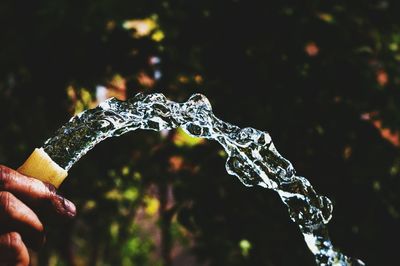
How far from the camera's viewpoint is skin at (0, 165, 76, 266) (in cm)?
96

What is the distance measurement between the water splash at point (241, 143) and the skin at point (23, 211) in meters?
0.41

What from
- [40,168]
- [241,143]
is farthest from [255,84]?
[40,168]

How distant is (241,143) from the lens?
1758 millimetres

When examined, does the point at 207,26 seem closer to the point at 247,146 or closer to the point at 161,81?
the point at 161,81

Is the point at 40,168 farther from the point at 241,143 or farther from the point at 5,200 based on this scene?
the point at 241,143

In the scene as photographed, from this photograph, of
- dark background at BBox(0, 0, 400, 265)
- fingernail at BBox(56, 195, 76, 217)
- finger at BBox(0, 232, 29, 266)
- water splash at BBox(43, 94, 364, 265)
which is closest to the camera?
finger at BBox(0, 232, 29, 266)

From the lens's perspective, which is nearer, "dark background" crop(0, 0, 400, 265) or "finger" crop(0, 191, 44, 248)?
"finger" crop(0, 191, 44, 248)

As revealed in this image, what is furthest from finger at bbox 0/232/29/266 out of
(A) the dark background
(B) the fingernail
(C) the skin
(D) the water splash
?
(A) the dark background

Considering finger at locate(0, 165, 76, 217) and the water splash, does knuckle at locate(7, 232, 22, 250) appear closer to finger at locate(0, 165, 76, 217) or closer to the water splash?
finger at locate(0, 165, 76, 217)

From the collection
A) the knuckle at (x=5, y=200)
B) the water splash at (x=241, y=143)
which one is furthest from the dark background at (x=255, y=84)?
the knuckle at (x=5, y=200)

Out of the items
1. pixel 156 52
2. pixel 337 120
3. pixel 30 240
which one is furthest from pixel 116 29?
pixel 30 240

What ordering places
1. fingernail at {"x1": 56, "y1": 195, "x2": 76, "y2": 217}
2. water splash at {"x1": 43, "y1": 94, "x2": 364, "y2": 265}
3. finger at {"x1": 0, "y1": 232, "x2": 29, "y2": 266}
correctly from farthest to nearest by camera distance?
water splash at {"x1": 43, "y1": 94, "x2": 364, "y2": 265} < fingernail at {"x1": 56, "y1": 195, "x2": 76, "y2": 217} < finger at {"x1": 0, "y1": 232, "x2": 29, "y2": 266}

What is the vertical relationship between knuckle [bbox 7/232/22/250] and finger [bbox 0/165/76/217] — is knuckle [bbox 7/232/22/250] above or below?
below

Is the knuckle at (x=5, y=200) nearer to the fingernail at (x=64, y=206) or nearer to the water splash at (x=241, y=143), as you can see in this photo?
the fingernail at (x=64, y=206)
